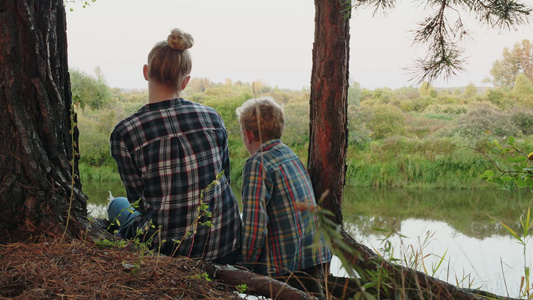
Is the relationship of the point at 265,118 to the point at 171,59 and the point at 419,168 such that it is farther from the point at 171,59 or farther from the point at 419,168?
the point at 419,168

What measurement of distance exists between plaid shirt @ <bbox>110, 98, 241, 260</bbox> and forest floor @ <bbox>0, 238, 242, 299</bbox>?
0.28 metres

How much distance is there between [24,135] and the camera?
1.52m

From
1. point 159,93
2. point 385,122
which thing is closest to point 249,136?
point 159,93

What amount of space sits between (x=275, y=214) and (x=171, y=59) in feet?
2.48

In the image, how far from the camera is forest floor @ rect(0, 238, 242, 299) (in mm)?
1141

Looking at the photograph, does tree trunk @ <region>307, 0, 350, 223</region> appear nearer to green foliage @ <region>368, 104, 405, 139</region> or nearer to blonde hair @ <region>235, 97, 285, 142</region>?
blonde hair @ <region>235, 97, 285, 142</region>

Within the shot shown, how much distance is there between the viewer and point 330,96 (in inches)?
95.3

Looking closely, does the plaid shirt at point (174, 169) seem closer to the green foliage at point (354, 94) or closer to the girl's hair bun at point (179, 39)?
the girl's hair bun at point (179, 39)

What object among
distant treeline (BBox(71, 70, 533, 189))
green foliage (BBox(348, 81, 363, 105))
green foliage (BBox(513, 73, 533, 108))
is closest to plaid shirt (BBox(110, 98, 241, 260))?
distant treeline (BBox(71, 70, 533, 189))

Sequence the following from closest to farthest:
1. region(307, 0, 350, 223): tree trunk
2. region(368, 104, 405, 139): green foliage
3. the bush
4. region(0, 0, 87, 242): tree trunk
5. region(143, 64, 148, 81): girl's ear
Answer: region(0, 0, 87, 242): tree trunk < region(143, 64, 148, 81): girl's ear < region(307, 0, 350, 223): tree trunk < the bush < region(368, 104, 405, 139): green foliage

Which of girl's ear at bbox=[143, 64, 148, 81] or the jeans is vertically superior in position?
girl's ear at bbox=[143, 64, 148, 81]

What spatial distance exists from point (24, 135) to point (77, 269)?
553 mm

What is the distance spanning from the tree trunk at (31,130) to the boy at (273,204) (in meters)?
0.64

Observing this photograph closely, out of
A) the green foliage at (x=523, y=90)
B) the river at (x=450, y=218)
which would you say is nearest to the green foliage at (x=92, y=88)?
the river at (x=450, y=218)
